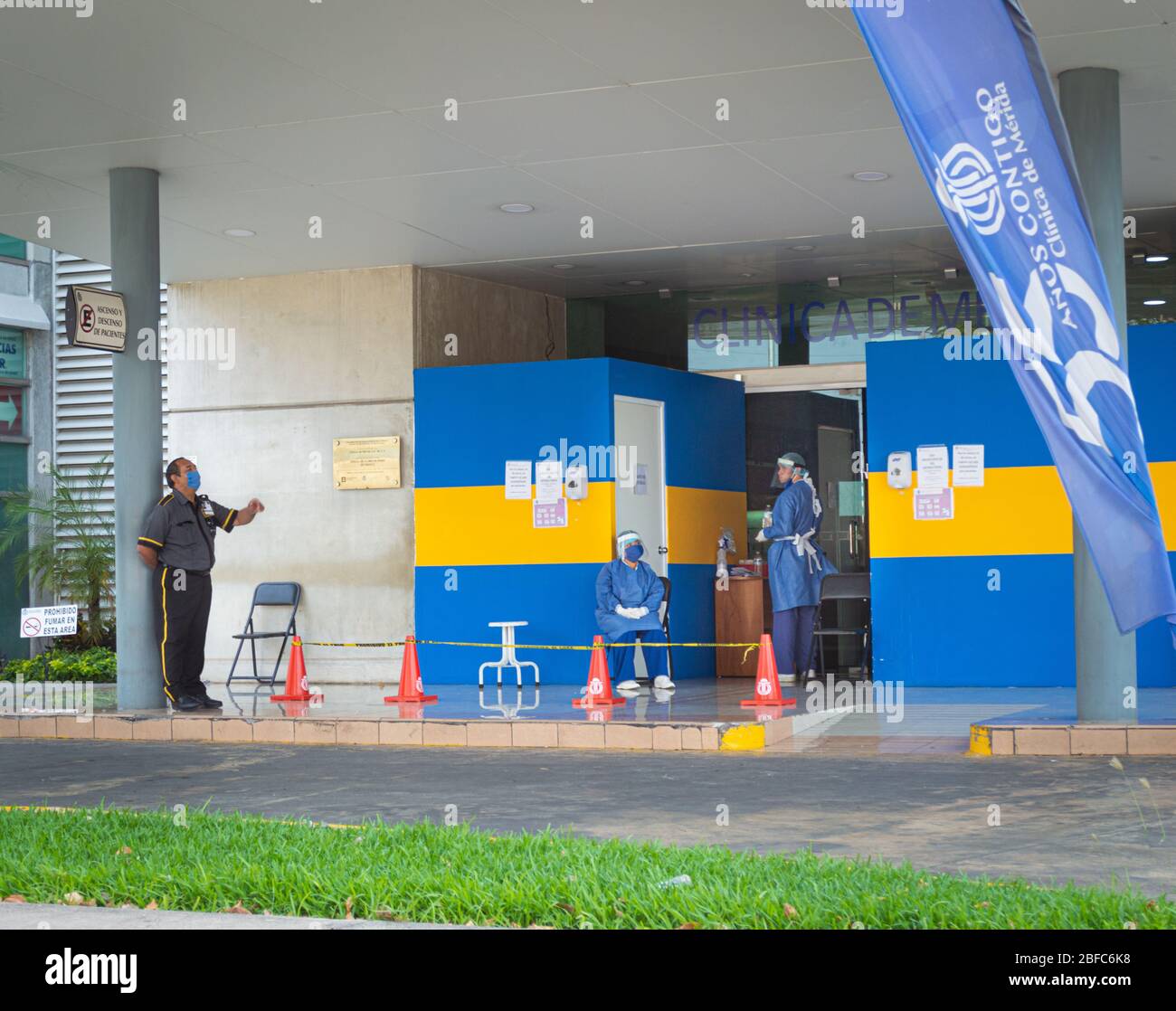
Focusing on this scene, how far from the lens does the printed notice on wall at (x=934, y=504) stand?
43.2 ft

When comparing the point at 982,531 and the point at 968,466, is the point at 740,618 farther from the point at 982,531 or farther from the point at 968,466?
the point at 968,466

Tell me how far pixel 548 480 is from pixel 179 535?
394 centimetres

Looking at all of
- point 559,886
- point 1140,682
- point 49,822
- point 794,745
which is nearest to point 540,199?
point 794,745

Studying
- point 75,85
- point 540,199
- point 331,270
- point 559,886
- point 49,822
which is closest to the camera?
point 559,886

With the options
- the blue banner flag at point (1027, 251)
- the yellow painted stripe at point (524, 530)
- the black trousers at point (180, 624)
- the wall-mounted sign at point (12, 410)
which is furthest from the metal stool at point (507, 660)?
the blue banner flag at point (1027, 251)

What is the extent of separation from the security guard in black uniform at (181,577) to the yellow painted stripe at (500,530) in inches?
129

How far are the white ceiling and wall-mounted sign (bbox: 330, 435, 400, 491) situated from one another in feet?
5.69

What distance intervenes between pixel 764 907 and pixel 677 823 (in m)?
2.24

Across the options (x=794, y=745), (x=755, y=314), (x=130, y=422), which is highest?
(x=755, y=314)

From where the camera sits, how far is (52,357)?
18422 mm

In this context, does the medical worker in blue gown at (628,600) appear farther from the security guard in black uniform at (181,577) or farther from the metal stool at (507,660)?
the security guard in black uniform at (181,577)

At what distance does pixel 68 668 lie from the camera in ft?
48.4

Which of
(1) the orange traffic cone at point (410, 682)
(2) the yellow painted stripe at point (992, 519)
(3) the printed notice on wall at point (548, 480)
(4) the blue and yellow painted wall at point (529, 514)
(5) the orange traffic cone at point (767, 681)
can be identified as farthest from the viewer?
(3) the printed notice on wall at point (548, 480)
